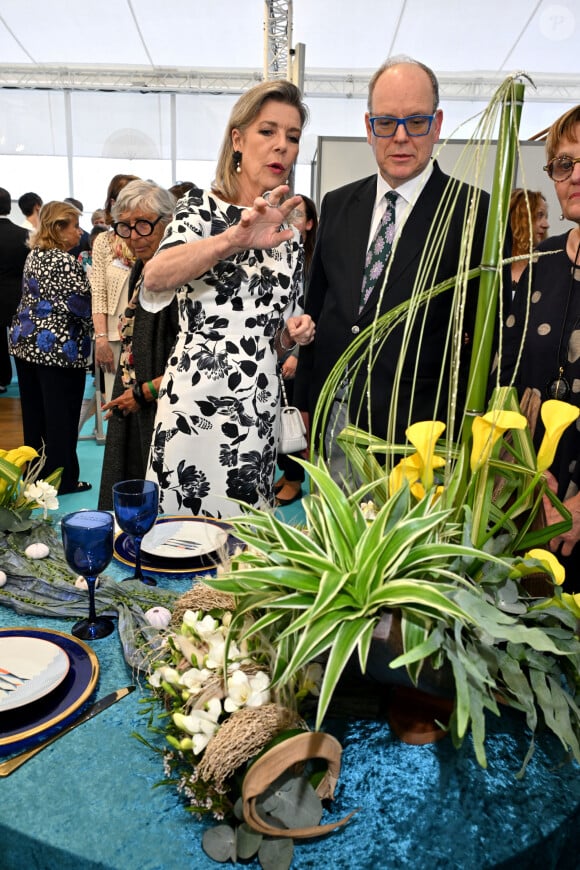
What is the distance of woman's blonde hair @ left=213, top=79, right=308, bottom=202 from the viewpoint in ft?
4.92

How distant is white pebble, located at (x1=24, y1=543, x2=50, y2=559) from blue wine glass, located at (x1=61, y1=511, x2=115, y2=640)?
0.72ft

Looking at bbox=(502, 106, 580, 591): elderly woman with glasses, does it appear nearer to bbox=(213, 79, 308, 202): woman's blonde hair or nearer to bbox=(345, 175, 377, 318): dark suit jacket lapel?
bbox=(345, 175, 377, 318): dark suit jacket lapel

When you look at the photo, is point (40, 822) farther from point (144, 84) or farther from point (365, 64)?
point (144, 84)

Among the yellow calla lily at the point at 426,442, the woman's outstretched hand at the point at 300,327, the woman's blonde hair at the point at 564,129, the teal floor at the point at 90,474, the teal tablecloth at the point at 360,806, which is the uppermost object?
the woman's blonde hair at the point at 564,129

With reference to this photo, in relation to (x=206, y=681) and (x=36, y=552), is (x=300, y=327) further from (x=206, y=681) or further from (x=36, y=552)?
(x=206, y=681)

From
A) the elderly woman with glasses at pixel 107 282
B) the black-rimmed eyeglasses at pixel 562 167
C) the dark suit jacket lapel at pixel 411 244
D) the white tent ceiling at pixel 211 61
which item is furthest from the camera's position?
the white tent ceiling at pixel 211 61

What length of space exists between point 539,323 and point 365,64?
9.18 m

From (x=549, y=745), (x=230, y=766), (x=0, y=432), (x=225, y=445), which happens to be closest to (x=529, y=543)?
(x=549, y=745)

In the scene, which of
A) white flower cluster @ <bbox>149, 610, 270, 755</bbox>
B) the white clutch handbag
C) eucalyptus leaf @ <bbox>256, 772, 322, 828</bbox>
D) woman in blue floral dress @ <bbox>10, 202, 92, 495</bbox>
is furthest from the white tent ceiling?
eucalyptus leaf @ <bbox>256, 772, 322, 828</bbox>

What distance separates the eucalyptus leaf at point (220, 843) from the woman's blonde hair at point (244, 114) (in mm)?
1314

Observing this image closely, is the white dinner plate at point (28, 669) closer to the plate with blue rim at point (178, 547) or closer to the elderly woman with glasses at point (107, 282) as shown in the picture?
the plate with blue rim at point (178, 547)

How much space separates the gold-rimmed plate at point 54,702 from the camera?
712mm

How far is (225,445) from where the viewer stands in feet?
5.24

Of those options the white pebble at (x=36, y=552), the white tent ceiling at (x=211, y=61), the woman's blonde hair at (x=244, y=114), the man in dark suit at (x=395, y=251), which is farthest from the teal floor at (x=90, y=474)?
the white tent ceiling at (x=211, y=61)
